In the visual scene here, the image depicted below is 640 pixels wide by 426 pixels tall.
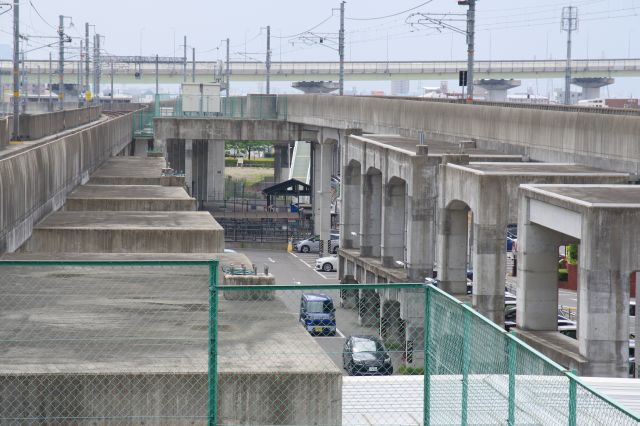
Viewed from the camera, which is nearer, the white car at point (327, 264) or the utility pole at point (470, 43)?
the utility pole at point (470, 43)

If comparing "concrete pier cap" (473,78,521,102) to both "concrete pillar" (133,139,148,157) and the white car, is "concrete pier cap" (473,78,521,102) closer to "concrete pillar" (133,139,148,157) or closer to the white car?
"concrete pillar" (133,139,148,157)

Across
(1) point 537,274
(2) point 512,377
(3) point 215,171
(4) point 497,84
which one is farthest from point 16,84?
(4) point 497,84

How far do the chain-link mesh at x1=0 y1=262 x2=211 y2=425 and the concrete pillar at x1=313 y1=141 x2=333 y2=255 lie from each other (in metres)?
52.2

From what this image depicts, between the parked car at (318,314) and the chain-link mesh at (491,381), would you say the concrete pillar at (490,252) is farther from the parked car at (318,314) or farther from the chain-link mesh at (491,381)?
the chain-link mesh at (491,381)

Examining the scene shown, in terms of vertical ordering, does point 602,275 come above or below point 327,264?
above

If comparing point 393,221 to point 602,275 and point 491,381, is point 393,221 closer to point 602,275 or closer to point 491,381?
point 602,275

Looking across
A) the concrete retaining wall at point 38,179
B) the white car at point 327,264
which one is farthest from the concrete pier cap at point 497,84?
the concrete retaining wall at point 38,179

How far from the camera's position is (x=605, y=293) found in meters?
24.1

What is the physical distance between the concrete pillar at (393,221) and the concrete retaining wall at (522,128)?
263 centimetres

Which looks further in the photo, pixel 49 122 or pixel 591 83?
pixel 591 83

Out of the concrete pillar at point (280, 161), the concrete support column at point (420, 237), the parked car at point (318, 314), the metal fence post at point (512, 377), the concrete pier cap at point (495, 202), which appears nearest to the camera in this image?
the metal fence post at point (512, 377)

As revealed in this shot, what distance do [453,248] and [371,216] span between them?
13.3 metres

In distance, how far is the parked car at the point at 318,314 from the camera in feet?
41.6

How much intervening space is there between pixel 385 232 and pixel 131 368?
34285 millimetres
